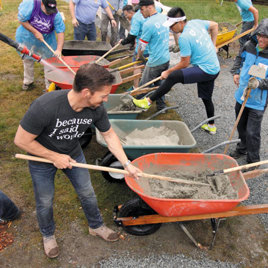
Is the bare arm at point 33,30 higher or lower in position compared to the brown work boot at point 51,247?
higher

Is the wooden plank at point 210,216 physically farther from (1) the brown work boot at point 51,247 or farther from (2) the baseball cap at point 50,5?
(2) the baseball cap at point 50,5

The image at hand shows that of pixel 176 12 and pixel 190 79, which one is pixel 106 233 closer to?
pixel 190 79

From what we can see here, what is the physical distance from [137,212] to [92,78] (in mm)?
1611

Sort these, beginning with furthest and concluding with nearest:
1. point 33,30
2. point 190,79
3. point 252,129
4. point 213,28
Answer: point 33,30 < point 213,28 < point 190,79 < point 252,129

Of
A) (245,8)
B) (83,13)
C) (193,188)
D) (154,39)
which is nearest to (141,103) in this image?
(154,39)

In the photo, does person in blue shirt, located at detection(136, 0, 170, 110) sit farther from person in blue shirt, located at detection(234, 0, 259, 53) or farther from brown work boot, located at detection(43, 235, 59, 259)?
person in blue shirt, located at detection(234, 0, 259, 53)

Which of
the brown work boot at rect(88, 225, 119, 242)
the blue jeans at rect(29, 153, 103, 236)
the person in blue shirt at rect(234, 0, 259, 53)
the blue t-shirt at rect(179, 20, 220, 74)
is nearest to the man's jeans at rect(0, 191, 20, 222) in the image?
the blue jeans at rect(29, 153, 103, 236)

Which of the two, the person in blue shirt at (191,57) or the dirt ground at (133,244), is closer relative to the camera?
the dirt ground at (133,244)

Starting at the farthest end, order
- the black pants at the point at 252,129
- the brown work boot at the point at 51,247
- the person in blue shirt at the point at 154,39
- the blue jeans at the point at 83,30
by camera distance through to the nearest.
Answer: the blue jeans at the point at 83,30
the person in blue shirt at the point at 154,39
the black pants at the point at 252,129
the brown work boot at the point at 51,247

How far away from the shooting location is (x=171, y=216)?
2.55 metres

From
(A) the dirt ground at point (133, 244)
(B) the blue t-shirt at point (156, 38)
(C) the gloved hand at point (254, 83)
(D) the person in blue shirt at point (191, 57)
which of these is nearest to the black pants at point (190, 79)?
(D) the person in blue shirt at point (191, 57)

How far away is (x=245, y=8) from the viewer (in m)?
6.52

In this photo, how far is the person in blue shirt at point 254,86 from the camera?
3002 mm

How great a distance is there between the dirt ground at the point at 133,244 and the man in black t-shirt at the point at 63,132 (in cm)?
20
